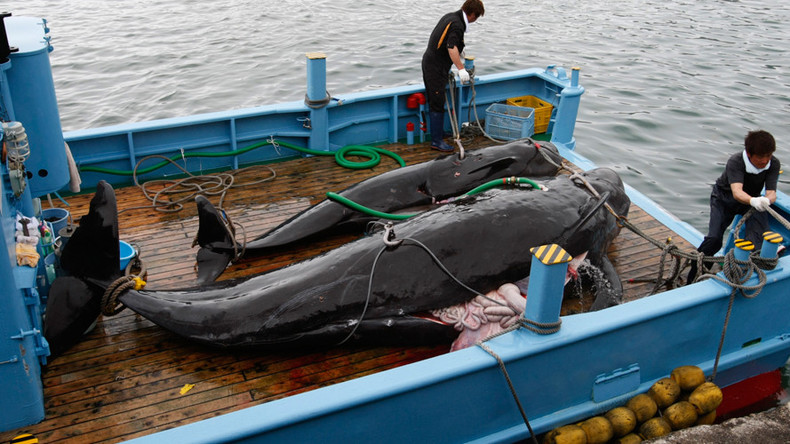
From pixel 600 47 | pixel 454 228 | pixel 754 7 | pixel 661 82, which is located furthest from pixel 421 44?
pixel 454 228

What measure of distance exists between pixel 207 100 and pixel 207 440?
40.0ft

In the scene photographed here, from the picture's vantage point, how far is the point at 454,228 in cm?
505

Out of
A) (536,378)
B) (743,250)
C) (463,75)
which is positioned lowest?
(536,378)

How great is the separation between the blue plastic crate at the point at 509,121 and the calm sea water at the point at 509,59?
9.83ft

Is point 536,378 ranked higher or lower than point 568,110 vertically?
lower

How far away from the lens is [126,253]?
5.79 m

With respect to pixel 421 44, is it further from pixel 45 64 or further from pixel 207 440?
pixel 207 440

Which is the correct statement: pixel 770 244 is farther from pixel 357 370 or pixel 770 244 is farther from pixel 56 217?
pixel 56 217

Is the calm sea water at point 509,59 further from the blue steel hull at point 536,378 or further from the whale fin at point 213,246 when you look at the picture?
the whale fin at point 213,246

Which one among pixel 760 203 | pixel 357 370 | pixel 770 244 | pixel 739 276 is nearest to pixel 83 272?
pixel 357 370

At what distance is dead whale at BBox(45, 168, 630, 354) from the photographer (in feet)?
15.0

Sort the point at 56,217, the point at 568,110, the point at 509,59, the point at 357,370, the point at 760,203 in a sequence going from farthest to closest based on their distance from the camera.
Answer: the point at 509,59 < the point at 568,110 < the point at 56,217 < the point at 760,203 < the point at 357,370

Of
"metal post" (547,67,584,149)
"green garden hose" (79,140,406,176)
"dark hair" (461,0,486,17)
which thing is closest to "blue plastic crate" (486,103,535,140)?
"metal post" (547,67,584,149)

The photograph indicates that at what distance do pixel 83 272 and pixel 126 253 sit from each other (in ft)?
3.43
